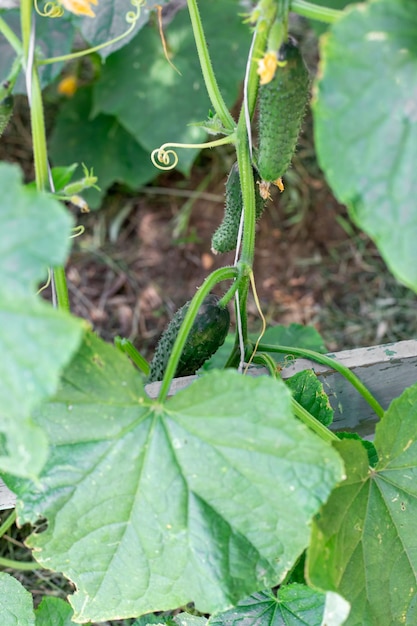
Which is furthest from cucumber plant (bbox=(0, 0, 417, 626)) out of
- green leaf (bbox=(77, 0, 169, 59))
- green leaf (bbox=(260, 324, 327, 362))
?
green leaf (bbox=(260, 324, 327, 362))

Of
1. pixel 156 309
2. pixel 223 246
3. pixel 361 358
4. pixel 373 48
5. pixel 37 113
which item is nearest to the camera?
pixel 373 48

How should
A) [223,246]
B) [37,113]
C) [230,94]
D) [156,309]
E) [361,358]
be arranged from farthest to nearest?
[156,309], [230,94], [361,358], [223,246], [37,113]

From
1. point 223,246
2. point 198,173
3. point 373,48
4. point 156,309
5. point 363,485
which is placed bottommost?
point 156,309

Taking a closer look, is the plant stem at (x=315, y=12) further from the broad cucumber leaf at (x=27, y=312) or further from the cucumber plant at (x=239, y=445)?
the broad cucumber leaf at (x=27, y=312)

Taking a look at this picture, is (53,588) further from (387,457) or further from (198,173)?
(198,173)

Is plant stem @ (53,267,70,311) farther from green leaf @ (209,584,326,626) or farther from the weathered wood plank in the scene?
green leaf @ (209,584,326,626)

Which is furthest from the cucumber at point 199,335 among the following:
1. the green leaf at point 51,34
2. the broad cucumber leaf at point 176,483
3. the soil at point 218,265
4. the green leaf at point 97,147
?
the green leaf at point 97,147

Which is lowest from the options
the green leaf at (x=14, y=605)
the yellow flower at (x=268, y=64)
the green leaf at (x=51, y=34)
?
the green leaf at (x=14, y=605)

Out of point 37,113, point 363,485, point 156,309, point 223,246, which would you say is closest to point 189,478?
point 363,485
